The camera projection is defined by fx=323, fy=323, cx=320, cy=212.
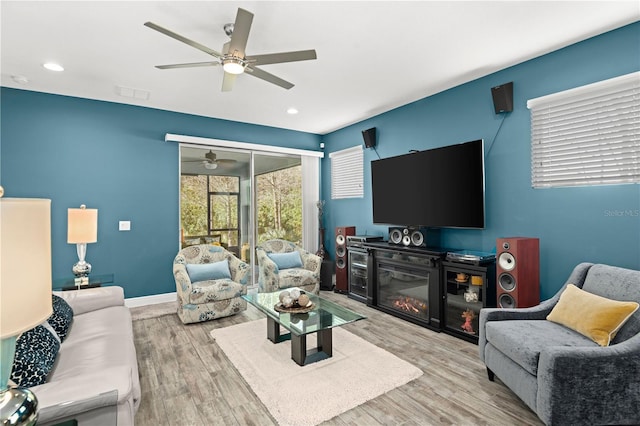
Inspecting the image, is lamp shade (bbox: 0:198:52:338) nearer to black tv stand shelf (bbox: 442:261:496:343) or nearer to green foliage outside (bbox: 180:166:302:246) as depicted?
black tv stand shelf (bbox: 442:261:496:343)

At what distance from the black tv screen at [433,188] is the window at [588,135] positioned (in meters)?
0.53

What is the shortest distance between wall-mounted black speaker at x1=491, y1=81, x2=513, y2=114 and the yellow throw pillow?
183 centimetres

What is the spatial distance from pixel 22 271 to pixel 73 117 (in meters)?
4.31

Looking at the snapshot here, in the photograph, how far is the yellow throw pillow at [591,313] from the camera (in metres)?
2.03

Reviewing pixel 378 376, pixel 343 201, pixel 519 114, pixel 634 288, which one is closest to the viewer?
pixel 634 288

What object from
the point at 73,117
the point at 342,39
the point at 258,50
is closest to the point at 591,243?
the point at 342,39

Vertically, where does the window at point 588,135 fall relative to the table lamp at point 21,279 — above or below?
above

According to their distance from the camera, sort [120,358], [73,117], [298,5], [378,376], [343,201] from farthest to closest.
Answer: [343,201]
[73,117]
[378,376]
[298,5]
[120,358]

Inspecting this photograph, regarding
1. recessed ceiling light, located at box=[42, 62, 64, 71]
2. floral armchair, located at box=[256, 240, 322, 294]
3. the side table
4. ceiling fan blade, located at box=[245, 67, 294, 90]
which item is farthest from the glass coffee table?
recessed ceiling light, located at box=[42, 62, 64, 71]

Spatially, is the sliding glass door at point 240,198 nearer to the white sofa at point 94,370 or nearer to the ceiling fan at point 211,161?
the ceiling fan at point 211,161

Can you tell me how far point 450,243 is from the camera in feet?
13.0

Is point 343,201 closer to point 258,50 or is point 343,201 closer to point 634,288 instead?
point 258,50

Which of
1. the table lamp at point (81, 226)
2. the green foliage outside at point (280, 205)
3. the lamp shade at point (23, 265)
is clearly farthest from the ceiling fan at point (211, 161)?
the lamp shade at point (23, 265)

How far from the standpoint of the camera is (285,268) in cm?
485
